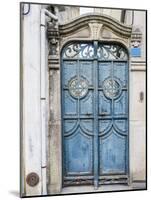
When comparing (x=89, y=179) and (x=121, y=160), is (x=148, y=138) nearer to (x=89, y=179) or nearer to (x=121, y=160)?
(x=121, y=160)

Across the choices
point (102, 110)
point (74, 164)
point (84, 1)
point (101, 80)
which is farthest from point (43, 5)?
point (74, 164)

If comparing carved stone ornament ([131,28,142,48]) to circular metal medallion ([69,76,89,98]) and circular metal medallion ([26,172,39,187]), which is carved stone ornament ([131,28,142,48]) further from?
circular metal medallion ([26,172,39,187])

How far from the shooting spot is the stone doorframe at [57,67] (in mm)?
2230

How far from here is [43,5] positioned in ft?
7.24

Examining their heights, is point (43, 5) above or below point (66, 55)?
above

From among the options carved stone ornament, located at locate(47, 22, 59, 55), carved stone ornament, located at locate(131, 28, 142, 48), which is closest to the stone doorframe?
carved stone ornament, located at locate(47, 22, 59, 55)

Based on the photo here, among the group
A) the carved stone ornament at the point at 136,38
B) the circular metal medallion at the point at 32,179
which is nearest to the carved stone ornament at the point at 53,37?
the carved stone ornament at the point at 136,38

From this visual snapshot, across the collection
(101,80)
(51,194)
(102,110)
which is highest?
(101,80)

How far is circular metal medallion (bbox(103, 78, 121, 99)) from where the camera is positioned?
232 cm

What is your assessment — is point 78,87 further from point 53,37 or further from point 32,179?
point 32,179

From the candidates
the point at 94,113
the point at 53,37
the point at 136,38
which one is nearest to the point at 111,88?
the point at 94,113

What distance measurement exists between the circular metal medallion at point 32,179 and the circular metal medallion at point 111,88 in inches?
24.0

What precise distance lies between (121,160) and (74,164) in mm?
281

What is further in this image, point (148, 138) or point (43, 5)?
point (148, 138)
